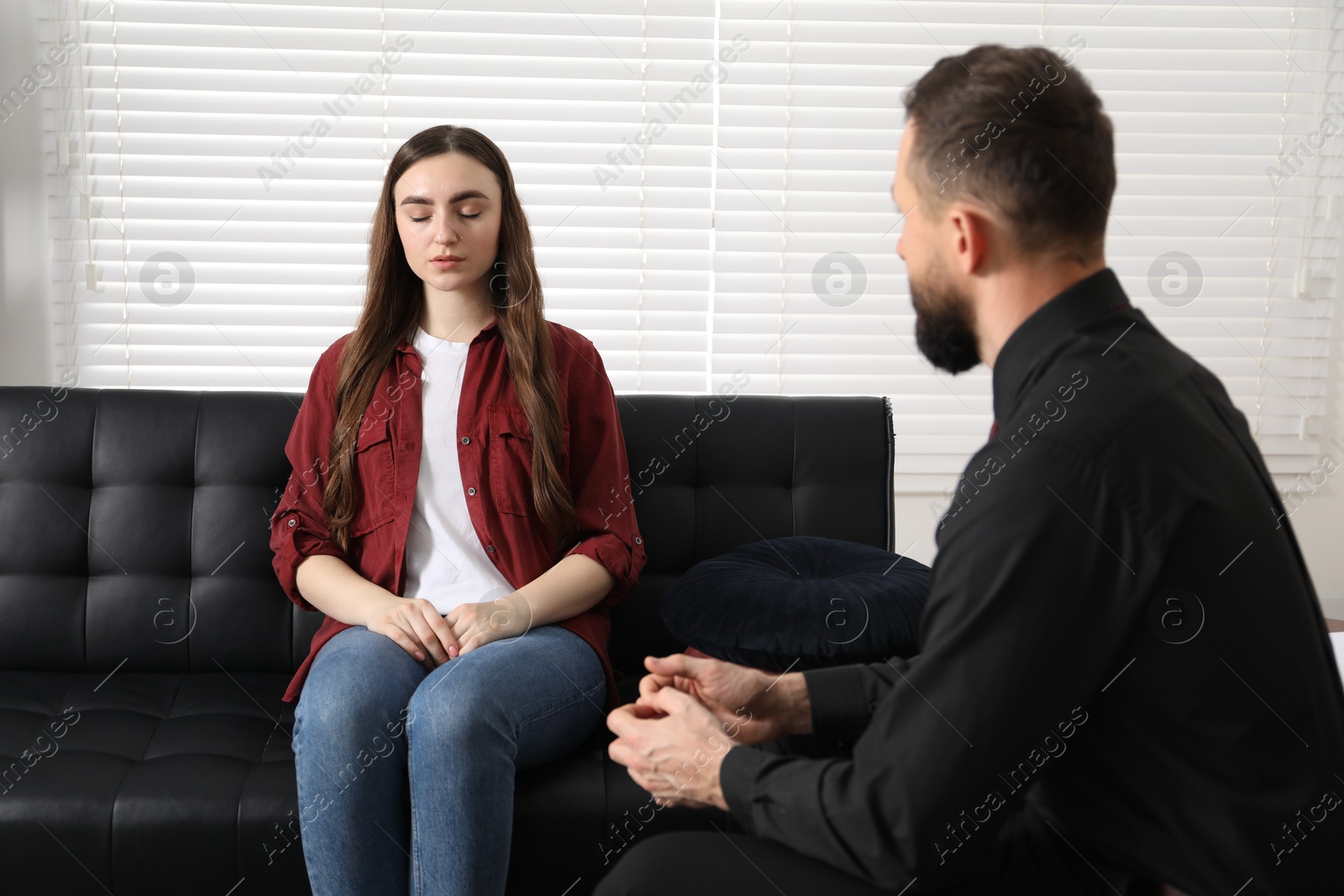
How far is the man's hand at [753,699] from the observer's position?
3.82 ft

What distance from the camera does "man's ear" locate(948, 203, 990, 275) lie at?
0.94 metres

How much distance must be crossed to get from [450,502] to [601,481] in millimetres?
261

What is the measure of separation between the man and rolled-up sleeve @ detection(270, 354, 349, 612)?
966 mm

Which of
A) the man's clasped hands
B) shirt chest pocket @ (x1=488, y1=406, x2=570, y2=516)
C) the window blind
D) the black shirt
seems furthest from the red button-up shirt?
the black shirt

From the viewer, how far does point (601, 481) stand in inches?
68.3

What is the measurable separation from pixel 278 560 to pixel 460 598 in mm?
354

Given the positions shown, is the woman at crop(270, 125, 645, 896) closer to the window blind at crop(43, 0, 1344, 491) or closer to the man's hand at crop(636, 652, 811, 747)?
the man's hand at crop(636, 652, 811, 747)

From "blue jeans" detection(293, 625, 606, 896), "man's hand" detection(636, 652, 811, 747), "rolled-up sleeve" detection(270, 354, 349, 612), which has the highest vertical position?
"rolled-up sleeve" detection(270, 354, 349, 612)

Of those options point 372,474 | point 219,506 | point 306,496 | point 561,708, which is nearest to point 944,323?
point 561,708

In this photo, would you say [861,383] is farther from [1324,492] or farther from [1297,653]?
[1297,653]

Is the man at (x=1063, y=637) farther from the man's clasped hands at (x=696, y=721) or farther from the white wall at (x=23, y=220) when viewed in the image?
the white wall at (x=23, y=220)

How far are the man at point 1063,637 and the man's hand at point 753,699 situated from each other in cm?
18

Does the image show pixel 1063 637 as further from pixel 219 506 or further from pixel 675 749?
pixel 219 506

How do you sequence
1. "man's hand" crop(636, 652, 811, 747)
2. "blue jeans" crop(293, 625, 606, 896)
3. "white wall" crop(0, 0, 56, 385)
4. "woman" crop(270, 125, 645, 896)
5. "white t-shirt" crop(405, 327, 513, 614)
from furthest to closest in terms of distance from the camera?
"white wall" crop(0, 0, 56, 385)
"white t-shirt" crop(405, 327, 513, 614)
"woman" crop(270, 125, 645, 896)
"blue jeans" crop(293, 625, 606, 896)
"man's hand" crop(636, 652, 811, 747)
